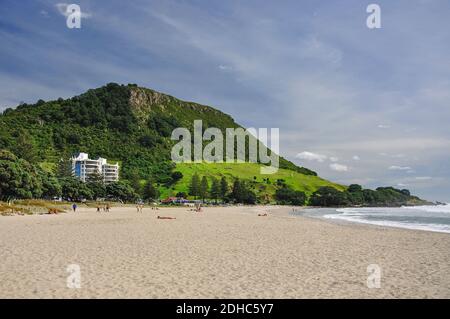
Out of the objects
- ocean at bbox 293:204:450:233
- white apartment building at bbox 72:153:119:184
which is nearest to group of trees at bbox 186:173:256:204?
white apartment building at bbox 72:153:119:184

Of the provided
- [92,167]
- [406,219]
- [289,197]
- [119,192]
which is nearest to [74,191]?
[119,192]

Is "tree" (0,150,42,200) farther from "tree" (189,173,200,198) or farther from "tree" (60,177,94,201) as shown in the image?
"tree" (189,173,200,198)

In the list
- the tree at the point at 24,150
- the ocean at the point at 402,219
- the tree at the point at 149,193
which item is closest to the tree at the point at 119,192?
the tree at the point at 149,193

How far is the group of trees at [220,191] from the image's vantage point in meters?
154

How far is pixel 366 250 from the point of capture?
19.3 m

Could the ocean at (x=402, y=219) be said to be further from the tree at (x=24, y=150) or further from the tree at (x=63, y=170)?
the tree at (x=24, y=150)

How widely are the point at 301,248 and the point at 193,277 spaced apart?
28.9 feet

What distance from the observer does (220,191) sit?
161m

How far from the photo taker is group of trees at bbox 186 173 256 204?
154m

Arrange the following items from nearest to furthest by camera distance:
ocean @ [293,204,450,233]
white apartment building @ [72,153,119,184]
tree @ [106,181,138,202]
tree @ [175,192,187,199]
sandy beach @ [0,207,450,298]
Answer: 1. sandy beach @ [0,207,450,298]
2. ocean @ [293,204,450,233]
3. tree @ [106,181,138,202]
4. tree @ [175,192,187,199]
5. white apartment building @ [72,153,119,184]
